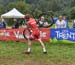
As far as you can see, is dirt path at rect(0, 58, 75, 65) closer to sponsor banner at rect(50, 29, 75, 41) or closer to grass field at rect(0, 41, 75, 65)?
grass field at rect(0, 41, 75, 65)

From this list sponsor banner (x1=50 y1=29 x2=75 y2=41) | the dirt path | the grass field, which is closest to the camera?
the dirt path

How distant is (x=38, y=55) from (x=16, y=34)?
5391 mm

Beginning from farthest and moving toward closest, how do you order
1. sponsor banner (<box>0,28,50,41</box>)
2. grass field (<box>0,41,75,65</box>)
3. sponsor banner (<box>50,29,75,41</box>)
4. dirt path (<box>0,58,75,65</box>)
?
1. sponsor banner (<box>0,28,50,41</box>)
2. sponsor banner (<box>50,29,75,41</box>)
3. grass field (<box>0,41,75,65</box>)
4. dirt path (<box>0,58,75,65</box>)

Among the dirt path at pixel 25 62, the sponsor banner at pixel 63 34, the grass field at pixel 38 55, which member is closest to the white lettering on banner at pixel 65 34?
the sponsor banner at pixel 63 34

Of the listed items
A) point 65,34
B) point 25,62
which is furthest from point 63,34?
point 25,62

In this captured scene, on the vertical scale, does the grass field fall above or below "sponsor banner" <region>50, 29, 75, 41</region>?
below

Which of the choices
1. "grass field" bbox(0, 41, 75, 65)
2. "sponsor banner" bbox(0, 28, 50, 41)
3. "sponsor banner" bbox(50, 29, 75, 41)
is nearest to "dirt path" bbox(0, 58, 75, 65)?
"grass field" bbox(0, 41, 75, 65)

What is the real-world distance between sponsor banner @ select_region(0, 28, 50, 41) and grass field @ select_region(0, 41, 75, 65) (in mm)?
1081

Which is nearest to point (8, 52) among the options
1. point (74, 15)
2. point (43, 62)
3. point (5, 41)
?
point (43, 62)

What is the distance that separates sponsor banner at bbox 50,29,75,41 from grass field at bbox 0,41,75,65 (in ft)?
1.84

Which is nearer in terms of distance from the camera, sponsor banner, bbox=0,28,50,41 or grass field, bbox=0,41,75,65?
grass field, bbox=0,41,75,65

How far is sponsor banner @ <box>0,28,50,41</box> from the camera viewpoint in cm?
1850

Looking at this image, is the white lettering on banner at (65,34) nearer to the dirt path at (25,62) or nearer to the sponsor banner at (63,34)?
the sponsor banner at (63,34)

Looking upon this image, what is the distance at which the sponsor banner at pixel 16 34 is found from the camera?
18.5 meters
